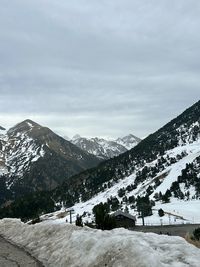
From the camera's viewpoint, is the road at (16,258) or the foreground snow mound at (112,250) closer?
the foreground snow mound at (112,250)

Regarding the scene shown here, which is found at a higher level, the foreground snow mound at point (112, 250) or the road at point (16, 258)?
the foreground snow mound at point (112, 250)

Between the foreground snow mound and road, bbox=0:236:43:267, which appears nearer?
the foreground snow mound

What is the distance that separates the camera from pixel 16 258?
20.1 m

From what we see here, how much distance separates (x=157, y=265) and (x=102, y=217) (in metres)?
21.2

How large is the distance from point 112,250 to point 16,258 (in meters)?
6.84

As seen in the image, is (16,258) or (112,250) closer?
(112,250)

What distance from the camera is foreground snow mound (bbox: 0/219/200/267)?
1278 centimetres

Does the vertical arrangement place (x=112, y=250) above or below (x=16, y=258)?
above

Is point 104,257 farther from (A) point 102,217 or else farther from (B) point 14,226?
(B) point 14,226

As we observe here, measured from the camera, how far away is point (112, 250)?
48.8 feet

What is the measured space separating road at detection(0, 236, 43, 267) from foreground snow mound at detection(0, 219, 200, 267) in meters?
0.46

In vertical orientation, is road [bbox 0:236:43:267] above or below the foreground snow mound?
below

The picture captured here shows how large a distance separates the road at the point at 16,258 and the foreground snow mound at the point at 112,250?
456 mm

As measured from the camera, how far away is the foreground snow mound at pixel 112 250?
12781 mm
